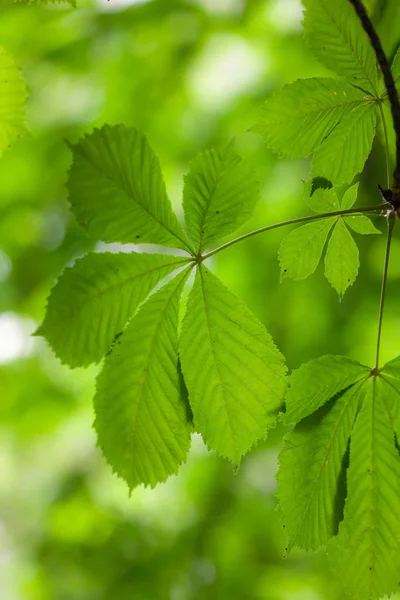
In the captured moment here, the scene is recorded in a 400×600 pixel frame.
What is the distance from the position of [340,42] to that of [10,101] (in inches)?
21.9

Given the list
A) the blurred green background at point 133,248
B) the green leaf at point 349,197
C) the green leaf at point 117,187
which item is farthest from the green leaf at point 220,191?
the blurred green background at point 133,248

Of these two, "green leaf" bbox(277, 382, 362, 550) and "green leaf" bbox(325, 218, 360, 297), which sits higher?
"green leaf" bbox(325, 218, 360, 297)

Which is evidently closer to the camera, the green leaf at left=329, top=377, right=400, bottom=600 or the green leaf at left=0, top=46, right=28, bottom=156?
the green leaf at left=329, top=377, right=400, bottom=600

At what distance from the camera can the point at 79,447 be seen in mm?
3352

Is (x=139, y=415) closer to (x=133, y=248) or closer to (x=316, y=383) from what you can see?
(x=316, y=383)

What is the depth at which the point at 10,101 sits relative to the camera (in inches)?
35.5

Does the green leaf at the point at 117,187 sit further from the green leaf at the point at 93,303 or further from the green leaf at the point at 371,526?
the green leaf at the point at 371,526

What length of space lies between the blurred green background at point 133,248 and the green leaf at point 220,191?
175 cm

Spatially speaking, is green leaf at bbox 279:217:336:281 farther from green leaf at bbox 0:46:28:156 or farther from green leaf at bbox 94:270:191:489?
green leaf at bbox 0:46:28:156

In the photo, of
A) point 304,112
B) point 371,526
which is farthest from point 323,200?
point 371,526

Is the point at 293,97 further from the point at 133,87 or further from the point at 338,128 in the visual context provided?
the point at 133,87

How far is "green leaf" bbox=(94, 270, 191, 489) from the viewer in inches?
30.0

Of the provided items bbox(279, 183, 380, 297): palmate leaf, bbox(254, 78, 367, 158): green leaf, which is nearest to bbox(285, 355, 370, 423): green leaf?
bbox(279, 183, 380, 297): palmate leaf

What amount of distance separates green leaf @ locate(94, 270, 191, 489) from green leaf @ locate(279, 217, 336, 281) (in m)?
0.26
